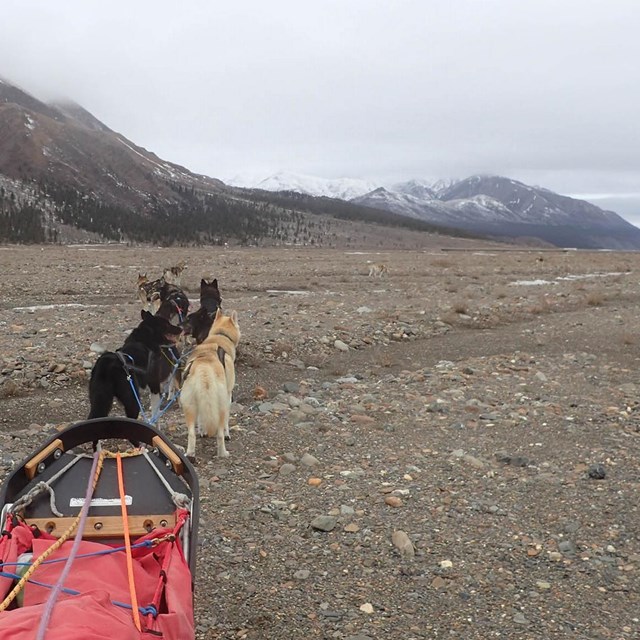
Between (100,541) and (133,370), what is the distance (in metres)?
4.33

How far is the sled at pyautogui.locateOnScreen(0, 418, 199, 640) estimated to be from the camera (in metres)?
2.00

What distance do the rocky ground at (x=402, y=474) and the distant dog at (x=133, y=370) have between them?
0.65m

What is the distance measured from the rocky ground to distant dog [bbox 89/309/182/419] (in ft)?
2.12

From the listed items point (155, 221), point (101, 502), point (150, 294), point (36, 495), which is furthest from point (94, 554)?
point (155, 221)

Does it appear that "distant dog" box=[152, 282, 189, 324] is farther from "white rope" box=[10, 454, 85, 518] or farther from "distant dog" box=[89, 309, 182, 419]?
"white rope" box=[10, 454, 85, 518]

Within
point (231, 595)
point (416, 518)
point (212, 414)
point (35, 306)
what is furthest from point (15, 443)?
point (35, 306)

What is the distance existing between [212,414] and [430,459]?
92.9 inches

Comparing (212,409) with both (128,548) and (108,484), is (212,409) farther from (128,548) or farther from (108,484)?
(128,548)

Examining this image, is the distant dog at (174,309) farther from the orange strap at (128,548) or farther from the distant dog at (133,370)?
the orange strap at (128,548)

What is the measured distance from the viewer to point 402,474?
5.71 metres

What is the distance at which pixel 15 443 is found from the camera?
6188 mm

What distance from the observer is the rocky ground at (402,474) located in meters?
3.80

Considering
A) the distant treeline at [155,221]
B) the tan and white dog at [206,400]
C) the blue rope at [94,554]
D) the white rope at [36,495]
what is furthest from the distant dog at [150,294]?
the distant treeline at [155,221]

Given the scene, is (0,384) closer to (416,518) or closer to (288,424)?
(288,424)
